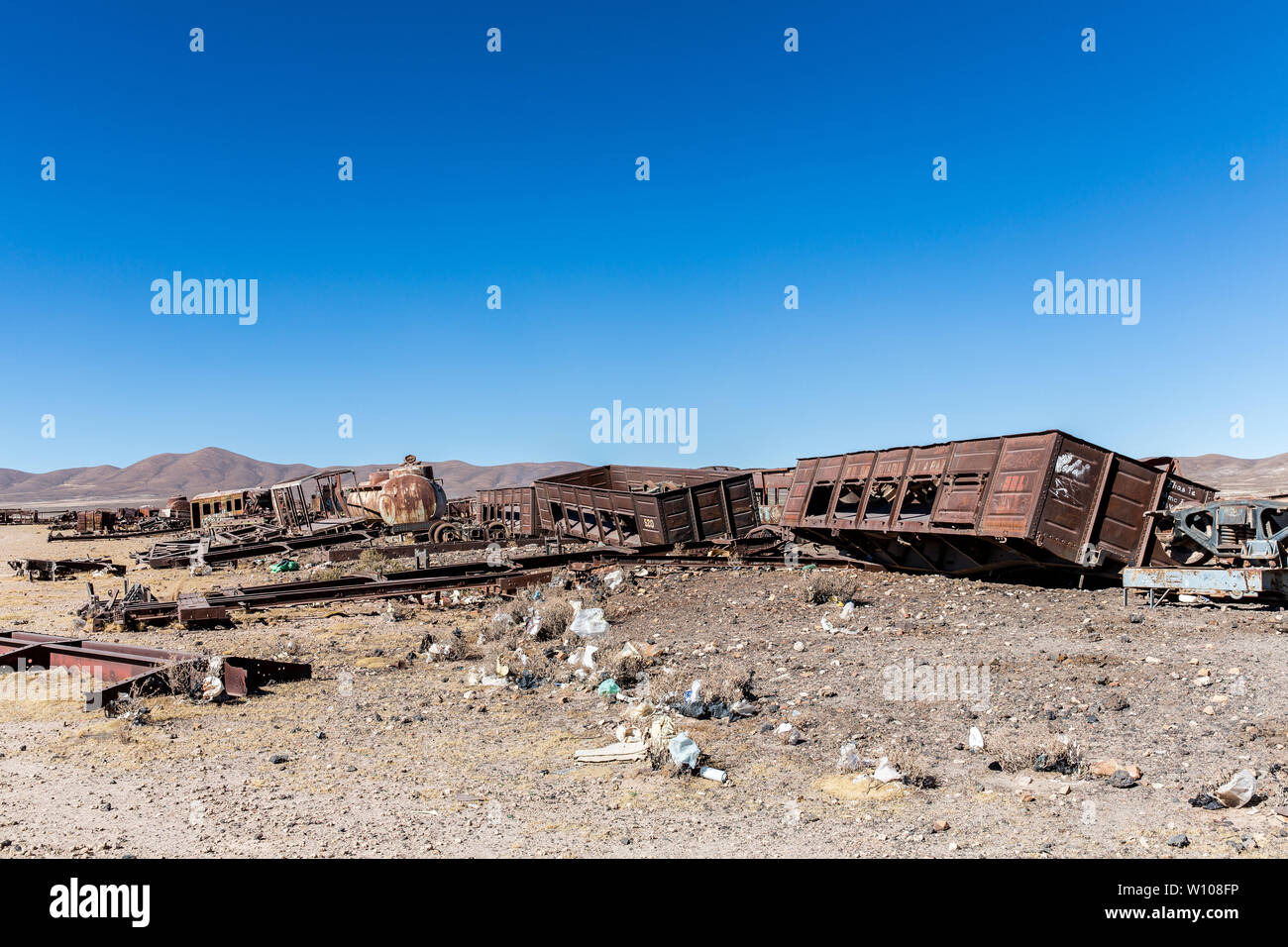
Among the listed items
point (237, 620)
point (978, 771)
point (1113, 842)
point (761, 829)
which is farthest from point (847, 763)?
point (237, 620)

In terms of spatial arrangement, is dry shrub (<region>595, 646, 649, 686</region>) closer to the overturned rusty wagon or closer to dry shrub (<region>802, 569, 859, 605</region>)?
dry shrub (<region>802, 569, 859, 605</region>)

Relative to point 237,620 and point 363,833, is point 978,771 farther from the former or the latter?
point 237,620

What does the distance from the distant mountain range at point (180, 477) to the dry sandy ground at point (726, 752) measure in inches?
4710

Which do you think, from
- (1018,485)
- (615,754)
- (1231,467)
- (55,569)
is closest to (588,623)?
(615,754)

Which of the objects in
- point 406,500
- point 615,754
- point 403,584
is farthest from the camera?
point 406,500

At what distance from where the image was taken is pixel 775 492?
58.1ft

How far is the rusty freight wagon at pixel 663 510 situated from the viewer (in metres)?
15.6

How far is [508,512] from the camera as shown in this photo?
963 inches

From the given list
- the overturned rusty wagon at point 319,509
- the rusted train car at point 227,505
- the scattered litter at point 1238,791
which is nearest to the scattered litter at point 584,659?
the scattered litter at point 1238,791

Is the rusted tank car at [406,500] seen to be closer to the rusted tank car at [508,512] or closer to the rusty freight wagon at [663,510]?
the rusted tank car at [508,512]

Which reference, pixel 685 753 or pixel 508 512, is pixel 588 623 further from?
pixel 508 512

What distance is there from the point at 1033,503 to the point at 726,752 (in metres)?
6.15

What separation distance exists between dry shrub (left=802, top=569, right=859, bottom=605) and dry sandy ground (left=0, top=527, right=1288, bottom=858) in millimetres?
1145
